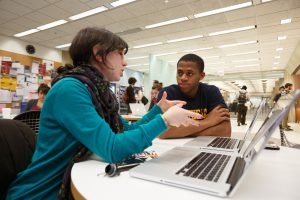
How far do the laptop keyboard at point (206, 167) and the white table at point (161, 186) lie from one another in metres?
0.06

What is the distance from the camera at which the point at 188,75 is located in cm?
162

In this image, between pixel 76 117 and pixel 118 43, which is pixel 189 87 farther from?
pixel 76 117

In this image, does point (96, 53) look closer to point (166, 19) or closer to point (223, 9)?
point (223, 9)

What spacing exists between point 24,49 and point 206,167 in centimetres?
817

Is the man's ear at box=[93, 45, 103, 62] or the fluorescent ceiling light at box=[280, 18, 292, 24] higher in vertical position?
the fluorescent ceiling light at box=[280, 18, 292, 24]

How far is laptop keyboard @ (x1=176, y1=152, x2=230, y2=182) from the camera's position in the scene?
1.79 ft

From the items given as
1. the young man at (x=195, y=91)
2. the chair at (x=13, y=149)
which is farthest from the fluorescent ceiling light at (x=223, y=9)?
the chair at (x=13, y=149)

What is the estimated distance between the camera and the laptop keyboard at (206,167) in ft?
1.79

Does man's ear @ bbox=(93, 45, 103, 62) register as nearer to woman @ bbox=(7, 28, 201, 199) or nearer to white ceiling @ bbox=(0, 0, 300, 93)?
woman @ bbox=(7, 28, 201, 199)

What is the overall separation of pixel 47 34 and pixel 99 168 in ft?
22.6

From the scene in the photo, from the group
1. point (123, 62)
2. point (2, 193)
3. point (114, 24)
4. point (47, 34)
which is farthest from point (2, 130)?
point (47, 34)

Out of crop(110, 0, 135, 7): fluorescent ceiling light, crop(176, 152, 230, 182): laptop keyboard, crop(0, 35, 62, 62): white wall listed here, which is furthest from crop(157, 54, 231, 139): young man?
crop(0, 35, 62, 62): white wall

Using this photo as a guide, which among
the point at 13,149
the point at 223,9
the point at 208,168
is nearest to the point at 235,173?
the point at 208,168

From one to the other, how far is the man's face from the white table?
972 mm
